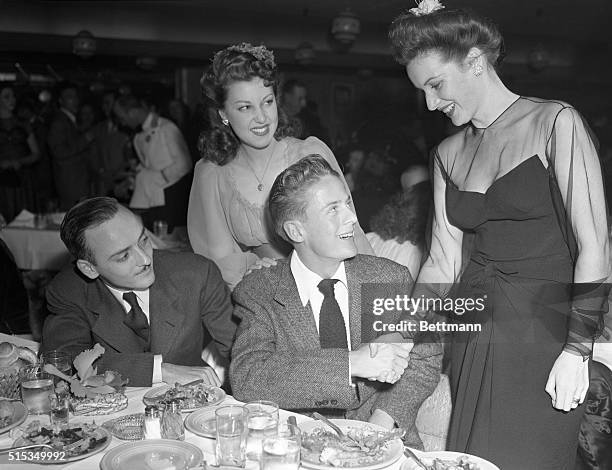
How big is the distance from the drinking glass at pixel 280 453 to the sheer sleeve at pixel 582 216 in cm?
80

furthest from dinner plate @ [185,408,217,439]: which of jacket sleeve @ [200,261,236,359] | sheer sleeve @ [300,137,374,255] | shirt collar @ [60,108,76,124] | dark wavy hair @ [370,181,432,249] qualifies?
shirt collar @ [60,108,76,124]

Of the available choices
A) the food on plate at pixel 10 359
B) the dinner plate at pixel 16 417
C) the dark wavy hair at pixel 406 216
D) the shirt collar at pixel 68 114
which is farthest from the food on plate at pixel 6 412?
the shirt collar at pixel 68 114

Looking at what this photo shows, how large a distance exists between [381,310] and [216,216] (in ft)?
3.09

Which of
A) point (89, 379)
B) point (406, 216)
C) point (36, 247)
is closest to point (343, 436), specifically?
point (89, 379)

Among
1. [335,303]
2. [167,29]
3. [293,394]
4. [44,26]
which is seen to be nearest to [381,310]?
[335,303]

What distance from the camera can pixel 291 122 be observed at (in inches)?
104

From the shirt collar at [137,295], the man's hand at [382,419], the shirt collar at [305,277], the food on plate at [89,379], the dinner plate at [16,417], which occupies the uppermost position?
the shirt collar at [305,277]

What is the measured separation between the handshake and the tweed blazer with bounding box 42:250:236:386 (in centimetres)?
77

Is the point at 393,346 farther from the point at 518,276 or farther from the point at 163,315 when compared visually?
A: the point at 163,315

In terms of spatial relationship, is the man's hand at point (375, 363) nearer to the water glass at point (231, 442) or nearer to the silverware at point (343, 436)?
the silverware at point (343, 436)

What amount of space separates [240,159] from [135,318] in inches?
29.1

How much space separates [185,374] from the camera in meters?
2.21

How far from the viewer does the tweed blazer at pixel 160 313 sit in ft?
7.61

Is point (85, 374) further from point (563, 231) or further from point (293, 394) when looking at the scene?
point (563, 231)
